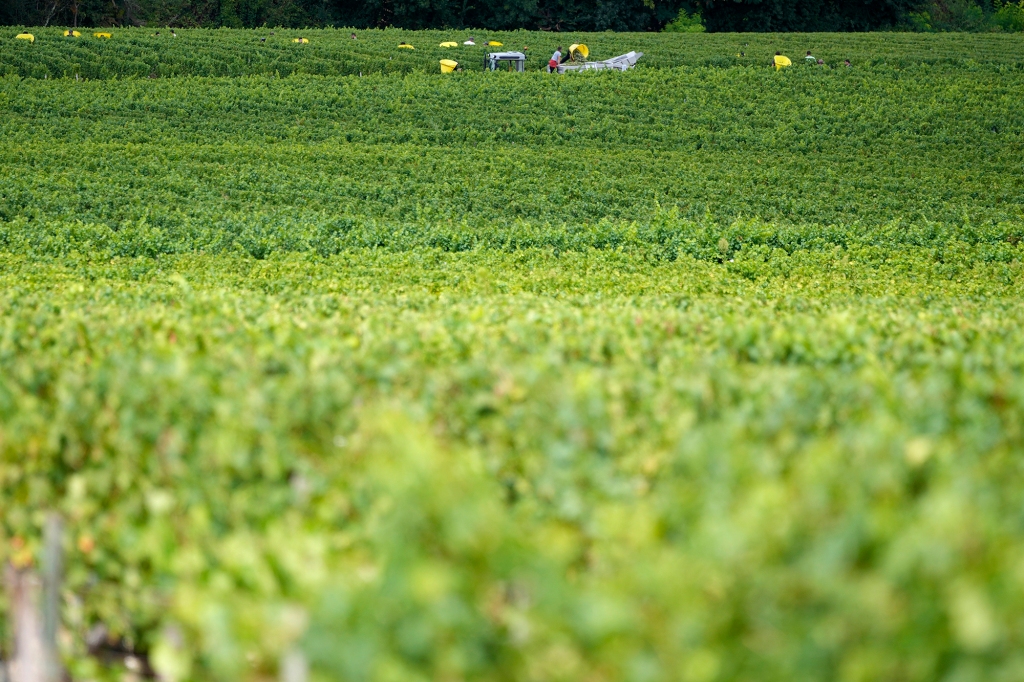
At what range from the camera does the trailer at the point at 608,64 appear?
4072 cm

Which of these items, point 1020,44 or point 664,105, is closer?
point 664,105

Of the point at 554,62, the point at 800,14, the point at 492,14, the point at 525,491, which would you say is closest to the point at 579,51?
the point at 554,62

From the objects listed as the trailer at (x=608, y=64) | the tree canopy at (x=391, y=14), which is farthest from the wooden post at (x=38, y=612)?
the tree canopy at (x=391, y=14)

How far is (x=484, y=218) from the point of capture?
22.6 m

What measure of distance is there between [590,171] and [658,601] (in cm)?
2503

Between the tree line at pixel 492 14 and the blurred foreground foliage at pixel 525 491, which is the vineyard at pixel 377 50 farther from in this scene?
the blurred foreground foliage at pixel 525 491

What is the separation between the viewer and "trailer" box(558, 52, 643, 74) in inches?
1603

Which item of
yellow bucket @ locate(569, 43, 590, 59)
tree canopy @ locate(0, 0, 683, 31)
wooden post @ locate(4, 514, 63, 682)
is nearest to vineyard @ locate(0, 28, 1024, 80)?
yellow bucket @ locate(569, 43, 590, 59)

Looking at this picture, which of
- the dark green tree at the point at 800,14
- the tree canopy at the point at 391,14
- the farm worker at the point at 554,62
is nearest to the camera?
the farm worker at the point at 554,62

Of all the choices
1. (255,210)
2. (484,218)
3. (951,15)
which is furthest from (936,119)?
(951,15)

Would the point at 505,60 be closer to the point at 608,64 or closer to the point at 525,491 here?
the point at 608,64

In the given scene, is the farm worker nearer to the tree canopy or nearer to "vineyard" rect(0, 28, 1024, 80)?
"vineyard" rect(0, 28, 1024, 80)

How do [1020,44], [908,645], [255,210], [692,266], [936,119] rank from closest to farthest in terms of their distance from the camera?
[908,645] → [692,266] → [255,210] → [936,119] → [1020,44]

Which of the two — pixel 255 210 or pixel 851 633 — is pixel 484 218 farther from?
pixel 851 633
